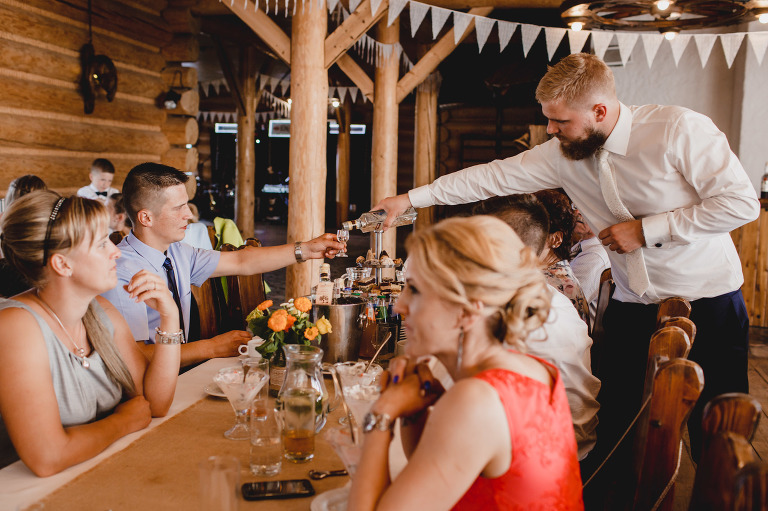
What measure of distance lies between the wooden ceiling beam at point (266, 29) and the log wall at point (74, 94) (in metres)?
1.98

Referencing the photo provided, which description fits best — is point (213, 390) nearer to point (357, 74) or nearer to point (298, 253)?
point (298, 253)

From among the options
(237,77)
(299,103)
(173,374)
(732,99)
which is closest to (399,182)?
(237,77)

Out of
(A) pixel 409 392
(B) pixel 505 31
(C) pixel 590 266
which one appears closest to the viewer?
(A) pixel 409 392

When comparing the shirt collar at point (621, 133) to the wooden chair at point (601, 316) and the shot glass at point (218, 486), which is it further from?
the shot glass at point (218, 486)

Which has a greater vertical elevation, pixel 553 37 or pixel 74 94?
pixel 553 37

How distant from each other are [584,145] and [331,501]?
67.3 inches

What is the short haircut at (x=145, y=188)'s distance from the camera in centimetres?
258

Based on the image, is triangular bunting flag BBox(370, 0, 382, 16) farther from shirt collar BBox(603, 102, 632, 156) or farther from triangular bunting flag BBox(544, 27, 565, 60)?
shirt collar BBox(603, 102, 632, 156)

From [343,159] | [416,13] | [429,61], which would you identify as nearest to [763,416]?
[416,13]

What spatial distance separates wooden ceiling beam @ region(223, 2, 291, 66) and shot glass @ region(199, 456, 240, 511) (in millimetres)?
3986

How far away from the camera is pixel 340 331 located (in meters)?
2.04

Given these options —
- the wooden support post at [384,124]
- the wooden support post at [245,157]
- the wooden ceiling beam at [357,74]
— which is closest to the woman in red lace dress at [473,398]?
the wooden support post at [384,124]

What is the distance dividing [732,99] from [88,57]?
6.03 m

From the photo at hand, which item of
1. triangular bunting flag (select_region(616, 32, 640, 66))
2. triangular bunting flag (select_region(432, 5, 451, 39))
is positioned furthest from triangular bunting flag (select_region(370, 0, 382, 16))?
triangular bunting flag (select_region(616, 32, 640, 66))
